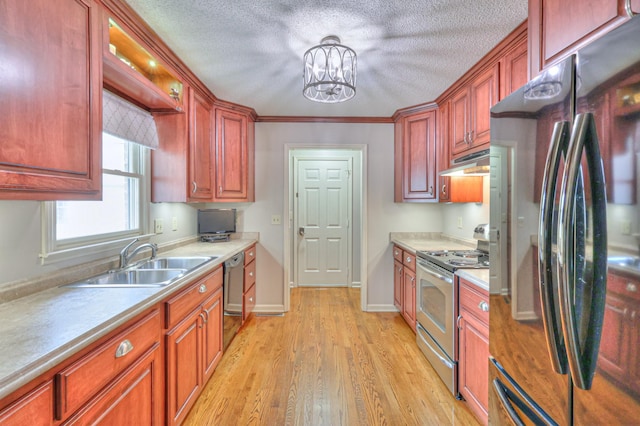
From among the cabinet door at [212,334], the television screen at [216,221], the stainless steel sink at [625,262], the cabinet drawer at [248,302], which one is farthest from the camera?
the television screen at [216,221]

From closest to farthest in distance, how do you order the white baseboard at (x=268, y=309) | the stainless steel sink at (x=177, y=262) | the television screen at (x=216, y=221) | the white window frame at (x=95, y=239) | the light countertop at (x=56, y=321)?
the light countertop at (x=56, y=321)
the white window frame at (x=95, y=239)
the stainless steel sink at (x=177, y=262)
the television screen at (x=216, y=221)
the white baseboard at (x=268, y=309)

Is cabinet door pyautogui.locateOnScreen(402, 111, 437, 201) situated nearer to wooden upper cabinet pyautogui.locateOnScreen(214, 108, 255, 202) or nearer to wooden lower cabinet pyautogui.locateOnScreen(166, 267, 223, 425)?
wooden upper cabinet pyautogui.locateOnScreen(214, 108, 255, 202)

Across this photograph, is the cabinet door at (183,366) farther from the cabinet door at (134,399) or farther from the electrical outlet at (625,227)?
the electrical outlet at (625,227)

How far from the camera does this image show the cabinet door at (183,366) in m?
1.43

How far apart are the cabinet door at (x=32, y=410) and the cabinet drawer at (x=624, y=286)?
1.45 metres

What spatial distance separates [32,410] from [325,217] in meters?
3.82

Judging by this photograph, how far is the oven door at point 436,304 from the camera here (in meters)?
1.92

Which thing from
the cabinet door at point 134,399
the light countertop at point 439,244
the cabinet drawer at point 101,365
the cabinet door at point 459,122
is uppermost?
the cabinet door at point 459,122

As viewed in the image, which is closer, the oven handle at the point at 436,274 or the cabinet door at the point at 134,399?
the cabinet door at the point at 134,399

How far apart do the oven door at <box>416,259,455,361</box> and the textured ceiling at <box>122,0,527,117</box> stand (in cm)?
147

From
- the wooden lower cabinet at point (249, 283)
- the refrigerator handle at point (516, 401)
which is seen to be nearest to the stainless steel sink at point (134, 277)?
the wooden lower cabinet at point (249, 283)

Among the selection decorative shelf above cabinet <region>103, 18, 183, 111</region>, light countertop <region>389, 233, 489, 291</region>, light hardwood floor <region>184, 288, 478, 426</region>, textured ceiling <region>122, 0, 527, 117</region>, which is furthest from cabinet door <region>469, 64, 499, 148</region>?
decorative shelf above cabinet <region>103, 18, 183, 111</region>

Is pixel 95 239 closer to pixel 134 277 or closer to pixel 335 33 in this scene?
pixel 134 277

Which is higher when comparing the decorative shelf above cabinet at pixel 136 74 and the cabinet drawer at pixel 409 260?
the decorative shelf above cabinet at pixel 136 74
